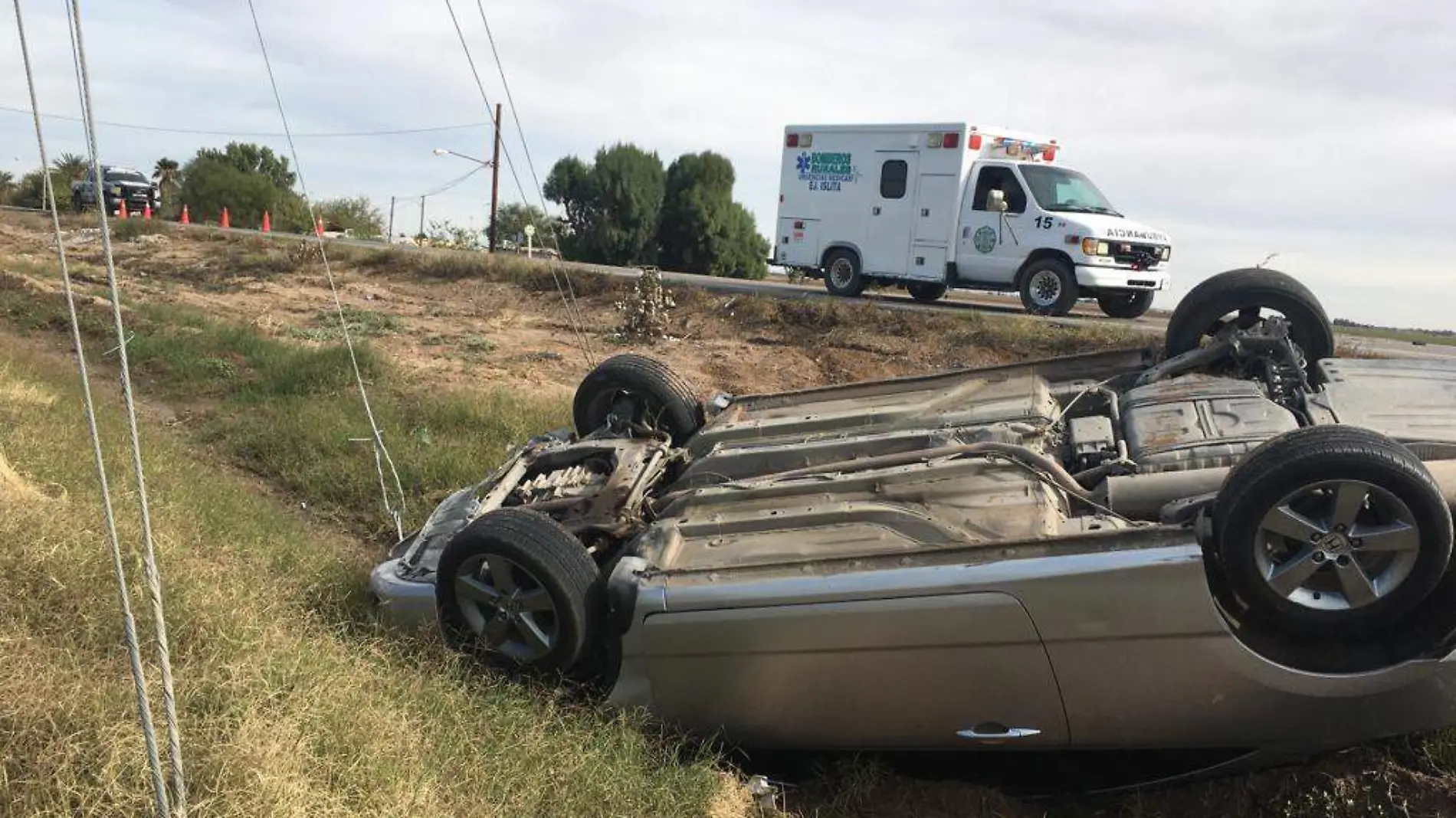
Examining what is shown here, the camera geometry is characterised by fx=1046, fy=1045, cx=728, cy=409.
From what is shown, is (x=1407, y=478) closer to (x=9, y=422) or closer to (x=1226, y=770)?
(x=1226, y=770)

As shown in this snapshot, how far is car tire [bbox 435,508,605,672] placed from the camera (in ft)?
11.8

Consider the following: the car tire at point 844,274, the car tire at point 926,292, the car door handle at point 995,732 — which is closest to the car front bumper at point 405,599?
the car door handle at point 995,732

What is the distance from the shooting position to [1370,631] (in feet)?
9.59

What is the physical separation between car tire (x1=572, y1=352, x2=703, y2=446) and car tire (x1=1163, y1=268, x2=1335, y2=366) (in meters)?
2.31

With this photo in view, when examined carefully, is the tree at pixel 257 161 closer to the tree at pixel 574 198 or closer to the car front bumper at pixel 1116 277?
the tree at pixel 574 198

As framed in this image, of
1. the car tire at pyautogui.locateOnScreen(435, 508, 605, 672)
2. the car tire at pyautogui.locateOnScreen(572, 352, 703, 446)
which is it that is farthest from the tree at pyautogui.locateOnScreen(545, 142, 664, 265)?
the car tire at pyautogui.locateOnScreen(435, 508, 605, 672)

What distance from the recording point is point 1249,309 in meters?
4.68

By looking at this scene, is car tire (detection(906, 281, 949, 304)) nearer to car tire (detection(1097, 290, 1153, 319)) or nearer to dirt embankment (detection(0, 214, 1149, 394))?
car tire (detection(1097, 290, 1153, 319))

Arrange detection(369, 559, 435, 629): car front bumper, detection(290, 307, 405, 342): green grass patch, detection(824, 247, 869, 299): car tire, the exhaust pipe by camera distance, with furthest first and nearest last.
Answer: detection(824, 247, 869, 299): car tire → detection(290, 307, 405, 342): green grass patch → detection(369, 559, 435, 629): car front bumper → the exhaust pipe

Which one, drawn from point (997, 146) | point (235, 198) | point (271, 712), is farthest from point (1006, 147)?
point (235, 198)

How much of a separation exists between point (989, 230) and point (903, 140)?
1.94 metres

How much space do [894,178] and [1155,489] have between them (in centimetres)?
1286

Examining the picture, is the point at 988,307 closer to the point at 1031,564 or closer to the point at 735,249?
the point at 1031,564

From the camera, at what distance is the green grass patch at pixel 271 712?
2.67 m
